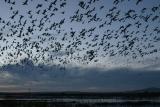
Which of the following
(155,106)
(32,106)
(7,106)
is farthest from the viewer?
(155,106)

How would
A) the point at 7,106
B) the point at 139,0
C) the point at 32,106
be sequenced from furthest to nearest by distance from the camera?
the point at 7,106, the point at 32,106, the point at 139,0

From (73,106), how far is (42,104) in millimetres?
26475

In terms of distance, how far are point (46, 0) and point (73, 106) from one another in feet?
233

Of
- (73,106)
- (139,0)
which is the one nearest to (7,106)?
(73,106)

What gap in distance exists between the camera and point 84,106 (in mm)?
92312

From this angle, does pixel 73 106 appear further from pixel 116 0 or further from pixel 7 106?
pixel 116 0

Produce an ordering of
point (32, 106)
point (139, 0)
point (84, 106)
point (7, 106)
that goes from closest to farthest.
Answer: point (139, 0) < point (32, 106) < point (7, 106) < point (84, 106)

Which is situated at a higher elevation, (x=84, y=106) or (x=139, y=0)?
(x=139, y=0)

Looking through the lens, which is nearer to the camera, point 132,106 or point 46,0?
point 46,0

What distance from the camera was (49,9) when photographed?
27.2 m

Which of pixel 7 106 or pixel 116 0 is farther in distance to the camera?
pixel 7 106

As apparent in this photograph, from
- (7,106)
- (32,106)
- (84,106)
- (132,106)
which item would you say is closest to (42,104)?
(32,106)

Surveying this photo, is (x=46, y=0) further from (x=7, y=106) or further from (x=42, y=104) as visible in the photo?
(x=7, y=106)

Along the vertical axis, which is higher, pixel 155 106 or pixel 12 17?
pixel 12 17
